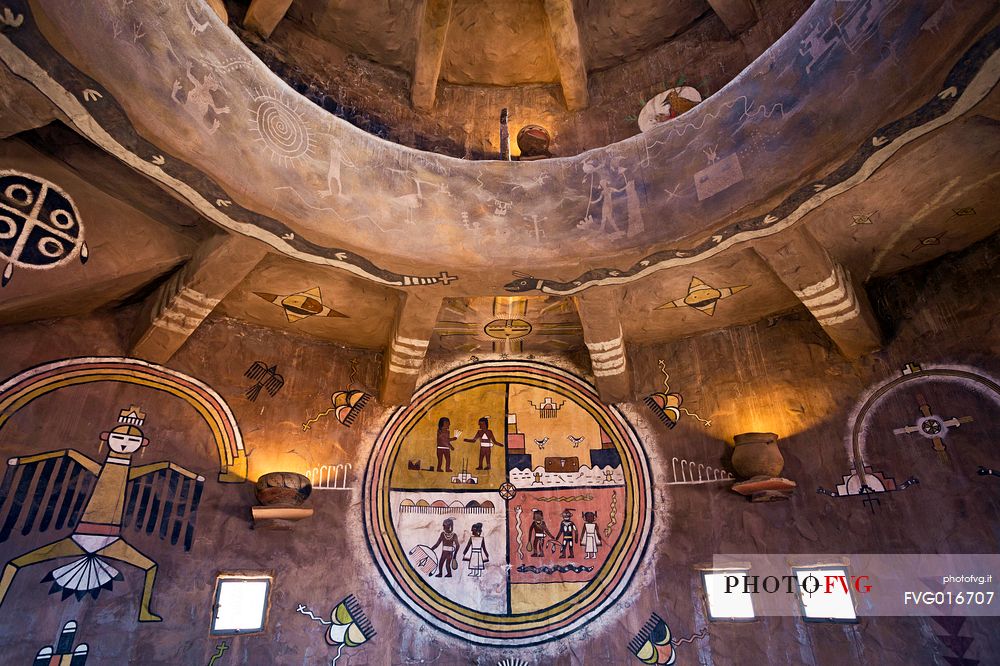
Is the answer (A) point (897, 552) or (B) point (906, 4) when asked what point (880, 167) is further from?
(A) point (897, 552)

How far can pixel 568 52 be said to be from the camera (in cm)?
768

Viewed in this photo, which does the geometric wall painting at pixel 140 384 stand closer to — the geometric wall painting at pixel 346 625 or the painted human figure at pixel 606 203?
the geometric wall painting at pixel 346 625

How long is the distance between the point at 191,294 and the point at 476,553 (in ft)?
15.4

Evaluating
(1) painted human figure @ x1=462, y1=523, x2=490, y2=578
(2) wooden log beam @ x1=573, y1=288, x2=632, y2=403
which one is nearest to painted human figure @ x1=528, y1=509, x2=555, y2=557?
(1) painted human figure @ x1=462, y1=523, x2=490, y2=578

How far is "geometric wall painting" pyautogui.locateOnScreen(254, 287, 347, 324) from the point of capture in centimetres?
703

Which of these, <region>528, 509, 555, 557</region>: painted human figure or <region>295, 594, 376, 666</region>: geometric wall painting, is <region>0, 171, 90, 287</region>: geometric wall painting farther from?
<region>528, 509, 555, 557</region>: painted human figure

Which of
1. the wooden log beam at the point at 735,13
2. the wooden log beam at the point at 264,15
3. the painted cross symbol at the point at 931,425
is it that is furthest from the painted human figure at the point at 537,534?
the wooden log beam at the point at 264,15

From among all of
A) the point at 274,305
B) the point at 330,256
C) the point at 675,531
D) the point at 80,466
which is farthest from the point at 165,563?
the point at 675,531

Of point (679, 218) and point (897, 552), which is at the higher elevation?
point (679, 218)

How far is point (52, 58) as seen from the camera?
13.5 feet

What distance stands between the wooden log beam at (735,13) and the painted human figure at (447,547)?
7.50 metres

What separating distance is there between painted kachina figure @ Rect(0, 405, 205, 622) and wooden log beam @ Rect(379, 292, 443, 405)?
271 centimetres

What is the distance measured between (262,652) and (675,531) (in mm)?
5047

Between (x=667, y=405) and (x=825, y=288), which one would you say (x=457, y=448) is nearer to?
(x=667, y=405)
